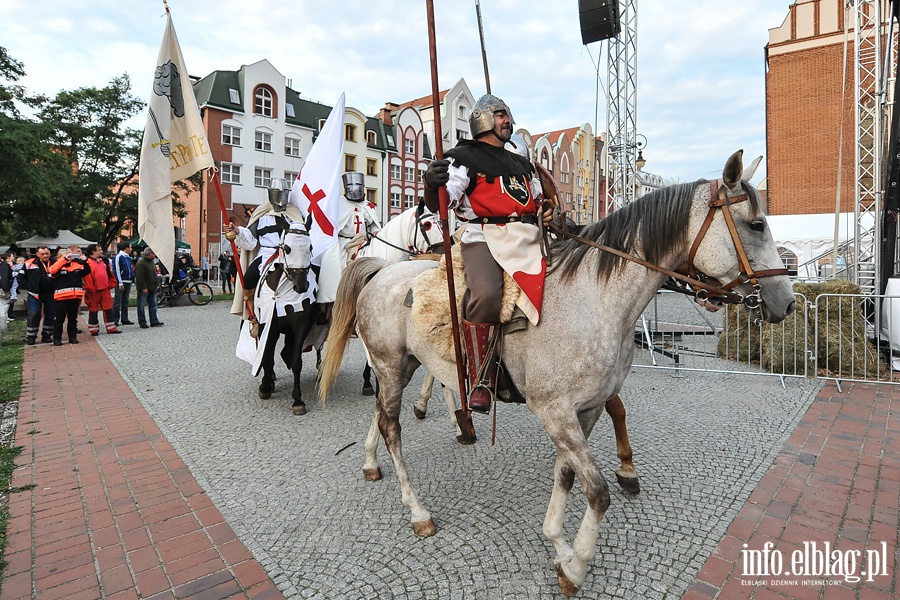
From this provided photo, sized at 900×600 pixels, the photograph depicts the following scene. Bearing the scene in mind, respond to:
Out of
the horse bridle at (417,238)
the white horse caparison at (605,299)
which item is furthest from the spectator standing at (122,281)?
the white horse caparison at (605,299)

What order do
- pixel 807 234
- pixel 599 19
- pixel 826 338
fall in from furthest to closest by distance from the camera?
1. pixel 807 234
2. pixel 599 19
3. pixel 826 338

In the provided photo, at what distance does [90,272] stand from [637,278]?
11.6m

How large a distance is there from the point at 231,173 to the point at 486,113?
109 ft

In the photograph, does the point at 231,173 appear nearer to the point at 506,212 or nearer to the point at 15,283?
the point at 15,283

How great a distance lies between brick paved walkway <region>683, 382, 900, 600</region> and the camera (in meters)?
2.50

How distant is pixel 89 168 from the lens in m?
25.2

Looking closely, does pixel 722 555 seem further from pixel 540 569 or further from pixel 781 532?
pixel 540 569

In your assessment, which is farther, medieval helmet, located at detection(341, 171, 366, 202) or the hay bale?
medieval helmet, located at detection(341, 171, 366, 202)

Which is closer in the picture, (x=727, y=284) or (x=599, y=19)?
(x=727, y=284)

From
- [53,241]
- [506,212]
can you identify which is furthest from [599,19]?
[53,241]

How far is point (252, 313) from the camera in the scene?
588cm

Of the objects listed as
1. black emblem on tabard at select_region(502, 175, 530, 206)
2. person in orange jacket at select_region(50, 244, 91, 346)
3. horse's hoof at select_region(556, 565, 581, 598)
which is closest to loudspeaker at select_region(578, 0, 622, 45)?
black emblem on tabard at select_region(502, 175, 530, 206)

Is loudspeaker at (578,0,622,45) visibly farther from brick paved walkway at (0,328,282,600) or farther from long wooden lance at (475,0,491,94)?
brick paved walkway at (0,328,282,600)

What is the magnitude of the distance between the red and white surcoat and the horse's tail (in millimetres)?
1338
